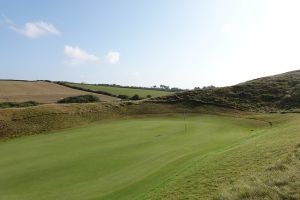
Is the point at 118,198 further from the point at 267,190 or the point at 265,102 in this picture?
the point at 265,102

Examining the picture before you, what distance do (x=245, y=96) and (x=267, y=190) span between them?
56378mm

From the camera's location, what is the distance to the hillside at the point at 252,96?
61.0 m

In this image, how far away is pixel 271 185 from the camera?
41.0 ft

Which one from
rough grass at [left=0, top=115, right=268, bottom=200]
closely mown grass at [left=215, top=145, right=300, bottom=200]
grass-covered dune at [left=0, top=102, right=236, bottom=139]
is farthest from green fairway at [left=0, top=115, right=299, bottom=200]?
grass-covered dune at [left=0, top=102, right=236, bottom=139]

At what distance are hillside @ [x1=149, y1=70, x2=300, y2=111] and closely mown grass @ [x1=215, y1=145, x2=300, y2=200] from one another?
46.1m

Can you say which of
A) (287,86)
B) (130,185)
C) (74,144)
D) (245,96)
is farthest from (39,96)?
(130,185)

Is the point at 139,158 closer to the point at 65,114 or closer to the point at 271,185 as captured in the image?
the point at 271,185

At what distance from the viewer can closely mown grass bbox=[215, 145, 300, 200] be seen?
11.7 metres

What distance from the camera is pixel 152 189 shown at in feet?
54.9

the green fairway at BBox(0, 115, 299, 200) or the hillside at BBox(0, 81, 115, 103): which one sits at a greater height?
the hillside at BBox(0, 81, 115, 103)

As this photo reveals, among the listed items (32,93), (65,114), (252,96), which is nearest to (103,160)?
(65,114)

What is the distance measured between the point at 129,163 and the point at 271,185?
11634mm

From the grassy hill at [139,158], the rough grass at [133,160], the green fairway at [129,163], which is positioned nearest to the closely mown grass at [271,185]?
the grassy hill at [139,158]

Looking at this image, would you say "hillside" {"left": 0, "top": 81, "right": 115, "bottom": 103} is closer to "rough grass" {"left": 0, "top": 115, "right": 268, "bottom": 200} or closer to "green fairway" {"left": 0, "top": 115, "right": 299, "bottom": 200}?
"rough grass" {"left": 0, "top": 115, "right": 268, "bottom": 200}
